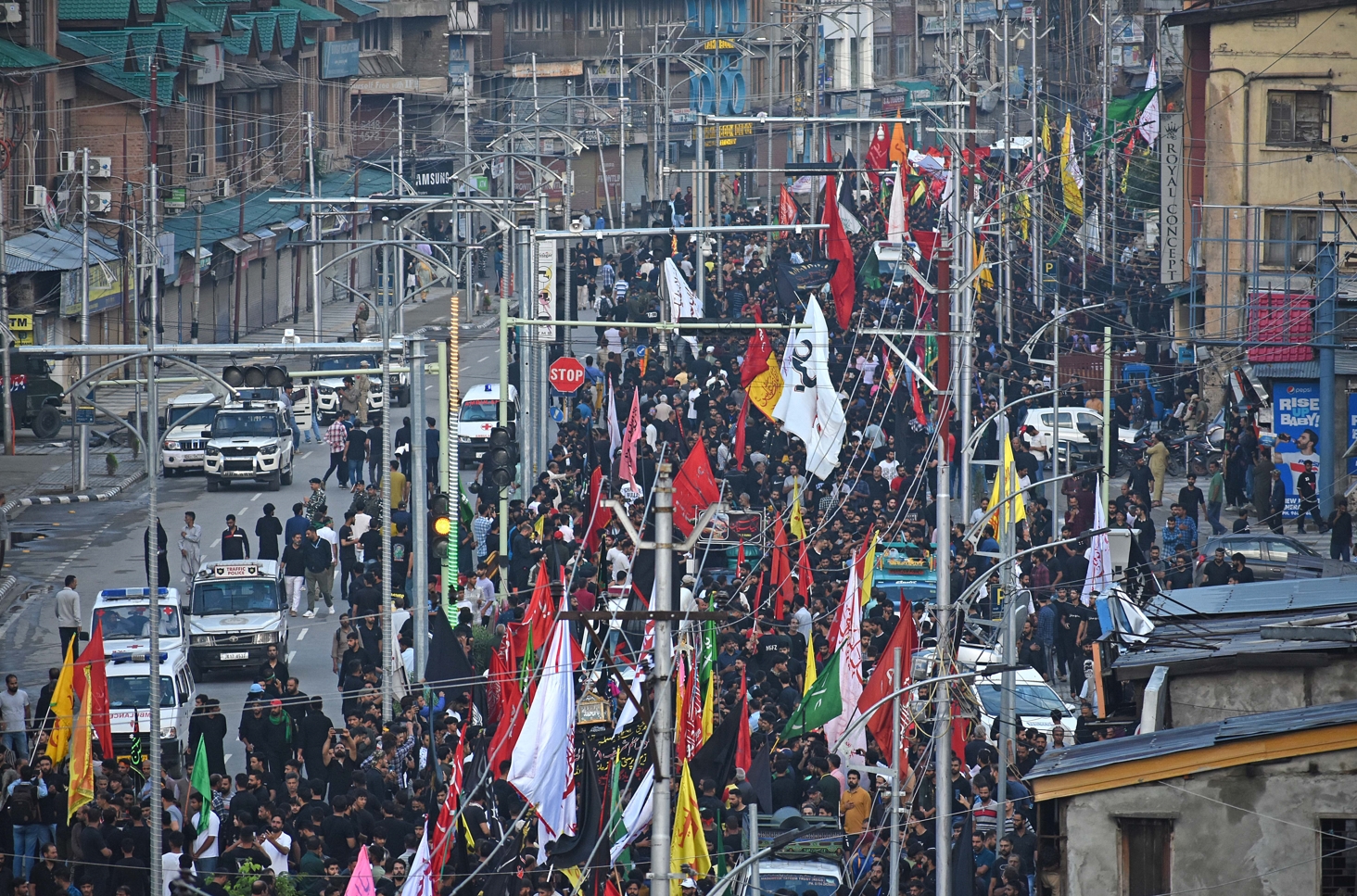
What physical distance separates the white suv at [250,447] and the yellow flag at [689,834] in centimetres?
2427

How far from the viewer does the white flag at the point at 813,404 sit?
31250 millimetres

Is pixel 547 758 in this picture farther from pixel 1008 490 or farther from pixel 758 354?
pixel 758 354

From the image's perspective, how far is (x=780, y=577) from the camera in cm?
2764

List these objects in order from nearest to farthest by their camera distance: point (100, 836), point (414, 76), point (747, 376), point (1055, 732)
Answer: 1. point (100, 836)
2. point (1055, 732)
3. point (747, 376)
4. point (414, 76)

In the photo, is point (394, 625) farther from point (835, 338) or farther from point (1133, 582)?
point (835, 338)

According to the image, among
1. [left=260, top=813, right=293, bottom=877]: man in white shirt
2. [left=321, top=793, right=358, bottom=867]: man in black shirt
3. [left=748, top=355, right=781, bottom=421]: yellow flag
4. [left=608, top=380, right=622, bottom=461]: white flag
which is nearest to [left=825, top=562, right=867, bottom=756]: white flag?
[left=321, top=793, right=358, bottom=867]: man in black shirt

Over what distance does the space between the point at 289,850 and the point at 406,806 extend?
116cm

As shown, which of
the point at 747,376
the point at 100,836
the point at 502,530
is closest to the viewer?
the point at 100,836

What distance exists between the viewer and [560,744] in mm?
18969

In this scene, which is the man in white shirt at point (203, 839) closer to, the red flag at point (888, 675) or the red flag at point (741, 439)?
the red flag at point (888, 675)

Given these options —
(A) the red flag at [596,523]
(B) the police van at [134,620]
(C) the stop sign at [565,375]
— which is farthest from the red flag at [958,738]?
(C) the stop sign at [565,375]

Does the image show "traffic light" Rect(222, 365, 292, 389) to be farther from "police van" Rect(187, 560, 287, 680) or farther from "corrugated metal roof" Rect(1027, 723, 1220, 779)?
"corrugated metal roof" Rect(1027, 723, 1220, 779)

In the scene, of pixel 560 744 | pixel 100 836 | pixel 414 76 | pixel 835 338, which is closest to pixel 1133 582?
pixel 560 744

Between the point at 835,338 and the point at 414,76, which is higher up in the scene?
Result: the point at 414,76
